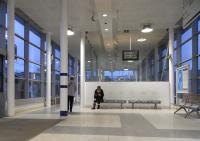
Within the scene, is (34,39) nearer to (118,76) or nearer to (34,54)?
(34,54)

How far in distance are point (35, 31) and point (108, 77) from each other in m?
4.97

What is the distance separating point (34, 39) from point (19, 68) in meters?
2.77

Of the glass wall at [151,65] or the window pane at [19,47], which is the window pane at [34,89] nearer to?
the window pane at [19,47]

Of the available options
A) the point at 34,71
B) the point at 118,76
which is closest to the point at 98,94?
the point at 118,76

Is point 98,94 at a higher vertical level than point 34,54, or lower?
lower

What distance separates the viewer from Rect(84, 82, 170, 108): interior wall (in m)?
14.6

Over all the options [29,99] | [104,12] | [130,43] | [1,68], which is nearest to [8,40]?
[1,68]

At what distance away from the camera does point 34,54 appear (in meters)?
14.6

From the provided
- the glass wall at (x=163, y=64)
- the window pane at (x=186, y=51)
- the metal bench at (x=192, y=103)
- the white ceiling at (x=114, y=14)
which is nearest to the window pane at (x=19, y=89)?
the white ceiling at (x=114, y=14)

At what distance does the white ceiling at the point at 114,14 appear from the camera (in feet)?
35.2

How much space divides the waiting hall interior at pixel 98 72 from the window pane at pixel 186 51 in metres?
0.05

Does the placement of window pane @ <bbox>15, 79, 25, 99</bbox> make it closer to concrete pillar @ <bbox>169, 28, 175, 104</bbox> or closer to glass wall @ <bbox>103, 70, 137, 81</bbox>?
glass wall @ <bbox>103, 70, 137, 81</bbox>

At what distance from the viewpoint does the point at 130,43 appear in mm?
19078

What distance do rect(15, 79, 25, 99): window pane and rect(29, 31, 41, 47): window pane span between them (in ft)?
8.14
